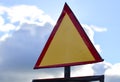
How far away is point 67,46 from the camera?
5199mm

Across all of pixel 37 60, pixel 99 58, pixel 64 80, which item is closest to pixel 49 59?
pixel 37 60

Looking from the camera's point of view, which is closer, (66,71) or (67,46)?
(66,71)

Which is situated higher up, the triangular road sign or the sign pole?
the triangular road sign

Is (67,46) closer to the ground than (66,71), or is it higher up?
higher up

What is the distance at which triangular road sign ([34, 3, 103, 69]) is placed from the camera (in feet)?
16.3

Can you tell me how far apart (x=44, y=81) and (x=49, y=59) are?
1.64 ft

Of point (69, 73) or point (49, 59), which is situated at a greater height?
point (49, 59)

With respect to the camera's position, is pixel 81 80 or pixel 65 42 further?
pixel 65 42

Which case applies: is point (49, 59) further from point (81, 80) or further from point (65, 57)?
point (81, 80)

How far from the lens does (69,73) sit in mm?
4973

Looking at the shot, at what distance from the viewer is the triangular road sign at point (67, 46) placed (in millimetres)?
4965

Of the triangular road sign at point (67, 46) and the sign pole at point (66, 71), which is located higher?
the triangular road sign at point (67, 46)

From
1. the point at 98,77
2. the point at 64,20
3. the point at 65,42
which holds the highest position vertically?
the point at 64,20

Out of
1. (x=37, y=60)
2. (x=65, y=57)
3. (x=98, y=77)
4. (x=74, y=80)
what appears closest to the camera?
(x=98, y=77)
